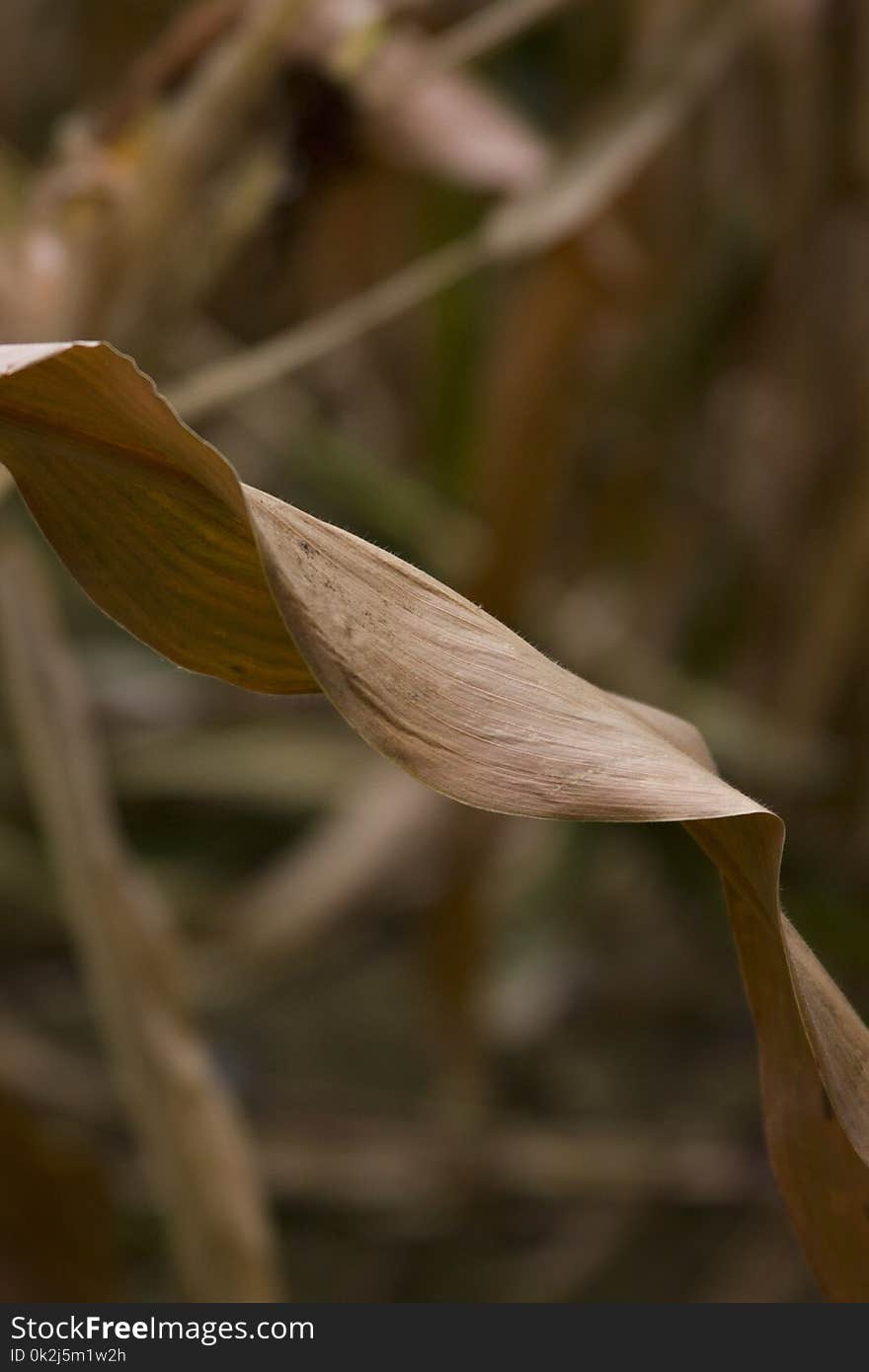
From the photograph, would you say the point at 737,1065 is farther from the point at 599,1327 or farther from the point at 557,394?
the point at 599,1327

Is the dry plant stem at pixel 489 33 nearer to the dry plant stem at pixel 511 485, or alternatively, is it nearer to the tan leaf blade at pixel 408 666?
the dry plant stem at pixel 511 485

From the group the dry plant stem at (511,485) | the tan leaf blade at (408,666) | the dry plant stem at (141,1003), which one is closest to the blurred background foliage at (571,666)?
the dry plant stem at (511,485)

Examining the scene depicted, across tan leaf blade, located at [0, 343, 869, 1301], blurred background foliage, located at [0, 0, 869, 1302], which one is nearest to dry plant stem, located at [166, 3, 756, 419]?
blurred background foliage, located at [0, 0, 869, 1302]

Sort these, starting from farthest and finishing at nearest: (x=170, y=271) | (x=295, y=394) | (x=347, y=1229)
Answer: (x=295, y=394), (x=347, y=1229), (x=170, y=271)

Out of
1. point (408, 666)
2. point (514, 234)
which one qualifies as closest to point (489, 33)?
point (514, 234)

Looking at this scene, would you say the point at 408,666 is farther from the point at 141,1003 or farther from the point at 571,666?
the point at 571,666

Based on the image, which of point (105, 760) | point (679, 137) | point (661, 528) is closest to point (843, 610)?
point (661, 528)
